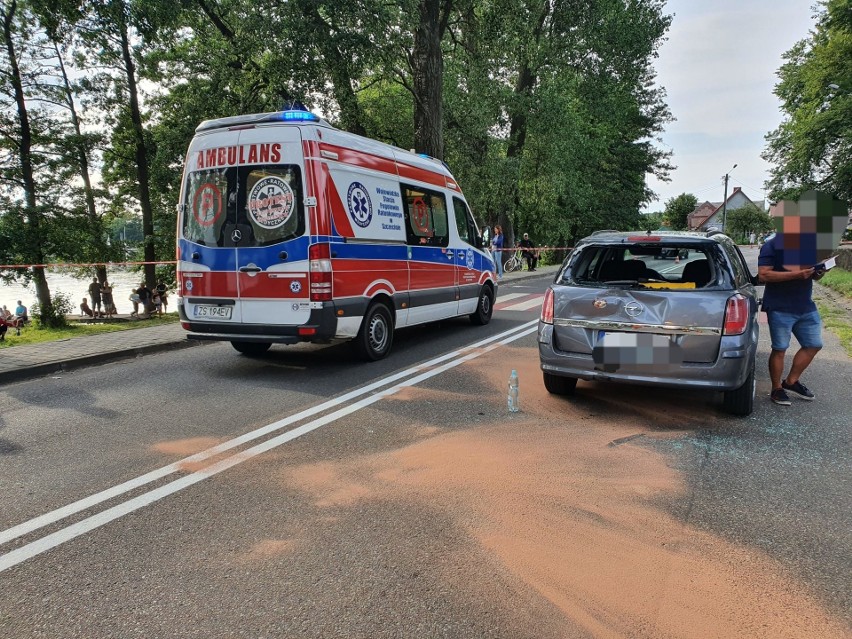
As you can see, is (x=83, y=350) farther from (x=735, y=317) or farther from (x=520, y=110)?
(x=520, y=110)

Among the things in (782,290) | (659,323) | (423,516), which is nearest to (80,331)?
(423,516)

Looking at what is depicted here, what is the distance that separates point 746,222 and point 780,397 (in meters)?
106

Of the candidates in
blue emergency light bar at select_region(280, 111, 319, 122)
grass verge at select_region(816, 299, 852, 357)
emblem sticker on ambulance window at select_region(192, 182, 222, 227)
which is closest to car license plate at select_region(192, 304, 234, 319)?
emblem sticker on ambulance window at select_region(192, 182, 222, 227)

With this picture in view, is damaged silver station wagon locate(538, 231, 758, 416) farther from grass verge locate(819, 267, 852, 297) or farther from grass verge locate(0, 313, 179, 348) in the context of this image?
grass verge locate(819, 267, 852, 297)

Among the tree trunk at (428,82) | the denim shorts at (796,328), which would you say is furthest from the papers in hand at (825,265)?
the tree trunk at (428,82)

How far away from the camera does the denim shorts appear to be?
535 cm

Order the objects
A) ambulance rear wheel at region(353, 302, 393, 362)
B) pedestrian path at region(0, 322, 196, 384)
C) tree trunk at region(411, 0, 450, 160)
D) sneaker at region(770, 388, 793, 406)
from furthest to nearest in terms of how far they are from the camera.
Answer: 1. tree trunk at region(411, 0, 450, 160)
2. ambulance rear wheel at region(353, 302, 393, 362)
3. pedestrian path at region(0, 322, 196, 384)
4. sneaker at region(770, 388, 793, 406)

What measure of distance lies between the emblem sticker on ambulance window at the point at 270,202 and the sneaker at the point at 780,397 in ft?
17.3

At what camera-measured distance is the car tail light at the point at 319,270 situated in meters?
6.47

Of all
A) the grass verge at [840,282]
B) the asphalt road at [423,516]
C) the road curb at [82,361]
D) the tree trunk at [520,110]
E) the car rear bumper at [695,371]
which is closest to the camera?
the asphalt road at [423,516]

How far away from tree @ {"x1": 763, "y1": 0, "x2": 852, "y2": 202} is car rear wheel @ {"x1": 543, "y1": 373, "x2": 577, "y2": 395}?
2654 cm

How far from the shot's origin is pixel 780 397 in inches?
217

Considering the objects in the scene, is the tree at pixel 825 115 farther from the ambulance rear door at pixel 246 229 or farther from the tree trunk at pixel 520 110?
the ambulance rear door at pixel 246 229

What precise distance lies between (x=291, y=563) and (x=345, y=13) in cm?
1283
